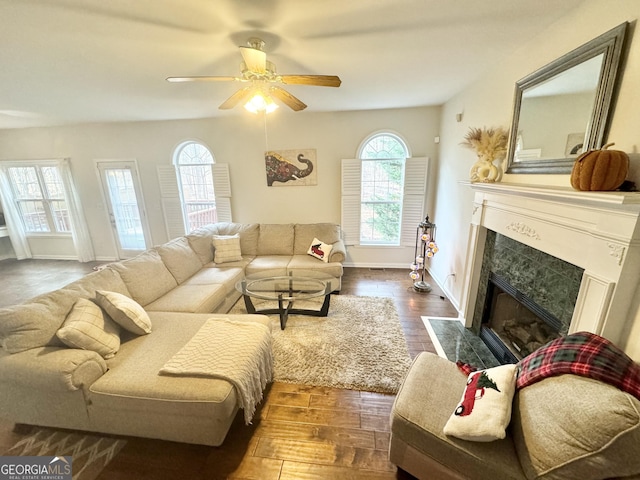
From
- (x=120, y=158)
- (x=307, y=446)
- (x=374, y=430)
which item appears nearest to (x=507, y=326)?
(x=374, y=430)

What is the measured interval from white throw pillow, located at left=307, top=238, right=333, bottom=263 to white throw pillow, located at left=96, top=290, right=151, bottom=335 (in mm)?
2201

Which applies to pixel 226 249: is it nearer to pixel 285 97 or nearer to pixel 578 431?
pixel 285 97

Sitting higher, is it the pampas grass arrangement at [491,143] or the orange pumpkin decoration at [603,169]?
the pampas grass arrangement at [491,143]

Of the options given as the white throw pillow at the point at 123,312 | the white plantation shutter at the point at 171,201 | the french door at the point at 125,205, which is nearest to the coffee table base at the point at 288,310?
the white throw pillow at the point at 123,312

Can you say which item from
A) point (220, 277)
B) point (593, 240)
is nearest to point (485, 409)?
point (593, 240)

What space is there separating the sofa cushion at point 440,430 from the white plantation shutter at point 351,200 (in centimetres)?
294

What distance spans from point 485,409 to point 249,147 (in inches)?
171

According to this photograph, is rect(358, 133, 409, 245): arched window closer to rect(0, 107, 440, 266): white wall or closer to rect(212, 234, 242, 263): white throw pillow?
rect(0, 107, 440, 266): white wall

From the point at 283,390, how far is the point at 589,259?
2.14 m

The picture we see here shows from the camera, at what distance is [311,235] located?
3.90 m

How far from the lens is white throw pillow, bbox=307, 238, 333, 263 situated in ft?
11.6

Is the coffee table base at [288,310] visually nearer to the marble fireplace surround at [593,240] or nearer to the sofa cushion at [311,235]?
the sofa cushion at [311,235]

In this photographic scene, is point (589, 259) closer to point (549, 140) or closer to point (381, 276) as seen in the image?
point (549, 140)

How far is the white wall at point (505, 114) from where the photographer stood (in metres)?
1.21
